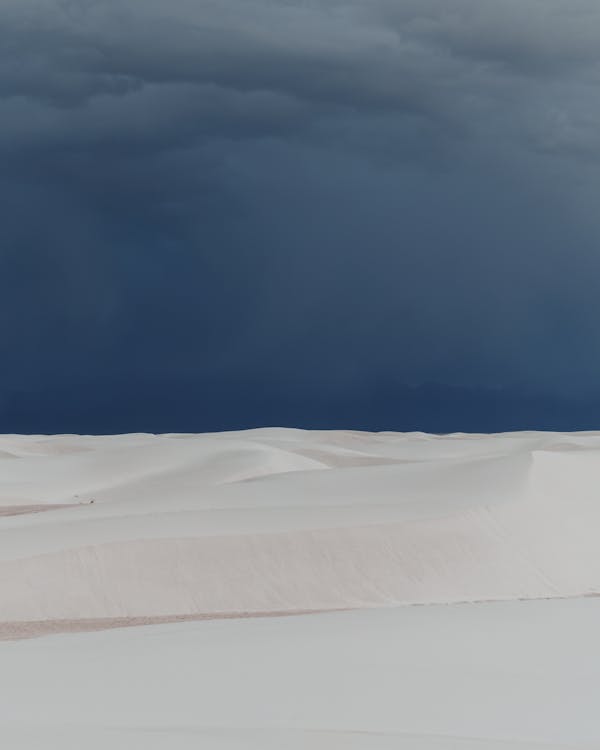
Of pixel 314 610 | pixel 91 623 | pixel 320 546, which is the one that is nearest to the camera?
pixel 91 623

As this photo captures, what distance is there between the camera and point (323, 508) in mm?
22297

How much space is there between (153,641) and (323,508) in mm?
11684

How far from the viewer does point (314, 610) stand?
17266 mm

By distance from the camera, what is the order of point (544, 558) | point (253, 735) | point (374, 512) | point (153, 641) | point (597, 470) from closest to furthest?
point (253, 735), point (153, 641), point (544, 558), point (374, 512), point (597, 470)

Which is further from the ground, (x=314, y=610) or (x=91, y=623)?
(x=314, y=610)

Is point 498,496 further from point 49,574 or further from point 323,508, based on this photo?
point 49,574

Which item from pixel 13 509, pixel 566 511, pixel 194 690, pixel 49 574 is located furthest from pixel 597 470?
pixel 194 690

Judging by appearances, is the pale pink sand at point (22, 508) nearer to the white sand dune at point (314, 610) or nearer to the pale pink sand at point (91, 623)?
the white sand dune at point (314, 610)

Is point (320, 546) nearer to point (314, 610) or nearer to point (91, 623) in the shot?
point (314, 610)

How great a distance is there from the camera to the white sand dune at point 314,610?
776cm

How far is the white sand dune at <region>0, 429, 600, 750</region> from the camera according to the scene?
25.5 feet

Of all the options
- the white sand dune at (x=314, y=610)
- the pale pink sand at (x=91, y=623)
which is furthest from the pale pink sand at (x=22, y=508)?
the pale pink sand at (x=91, y=623)

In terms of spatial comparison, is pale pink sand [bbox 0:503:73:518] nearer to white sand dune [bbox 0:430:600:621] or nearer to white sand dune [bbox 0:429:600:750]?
white sand dune [bbox 0:429:600:750]

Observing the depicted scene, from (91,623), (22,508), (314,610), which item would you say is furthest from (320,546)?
(22,508)
